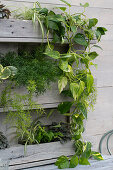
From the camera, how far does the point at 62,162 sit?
61.9 inches

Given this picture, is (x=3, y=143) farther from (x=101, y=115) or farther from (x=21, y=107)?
(x=101, y=115)

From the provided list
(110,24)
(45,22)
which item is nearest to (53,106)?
(45,22)

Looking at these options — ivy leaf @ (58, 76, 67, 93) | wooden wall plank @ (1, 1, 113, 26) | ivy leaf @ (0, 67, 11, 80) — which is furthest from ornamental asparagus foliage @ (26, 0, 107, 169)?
ivy leaf @ (0, 67, 11, 80)

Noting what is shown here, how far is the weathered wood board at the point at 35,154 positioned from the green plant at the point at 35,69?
0.30 meters

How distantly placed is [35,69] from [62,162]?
51 cm

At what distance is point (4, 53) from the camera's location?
160 cm

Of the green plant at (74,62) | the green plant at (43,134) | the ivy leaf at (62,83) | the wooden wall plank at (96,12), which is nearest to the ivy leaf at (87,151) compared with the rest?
the green plant at (74,62)

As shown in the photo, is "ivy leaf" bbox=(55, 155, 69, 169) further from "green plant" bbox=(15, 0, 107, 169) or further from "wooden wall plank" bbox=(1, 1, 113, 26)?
"wooden wall plank" bbox=(1, 1, 113, 26)

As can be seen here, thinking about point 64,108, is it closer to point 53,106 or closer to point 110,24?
point 53,106

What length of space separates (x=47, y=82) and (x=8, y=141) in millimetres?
420

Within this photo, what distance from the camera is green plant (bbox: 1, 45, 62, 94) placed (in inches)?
57.0

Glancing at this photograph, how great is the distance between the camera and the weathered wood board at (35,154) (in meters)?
1.49

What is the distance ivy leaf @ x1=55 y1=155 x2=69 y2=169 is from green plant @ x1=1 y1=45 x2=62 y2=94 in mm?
370

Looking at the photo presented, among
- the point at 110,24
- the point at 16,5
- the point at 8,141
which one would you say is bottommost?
the point at 8,141
